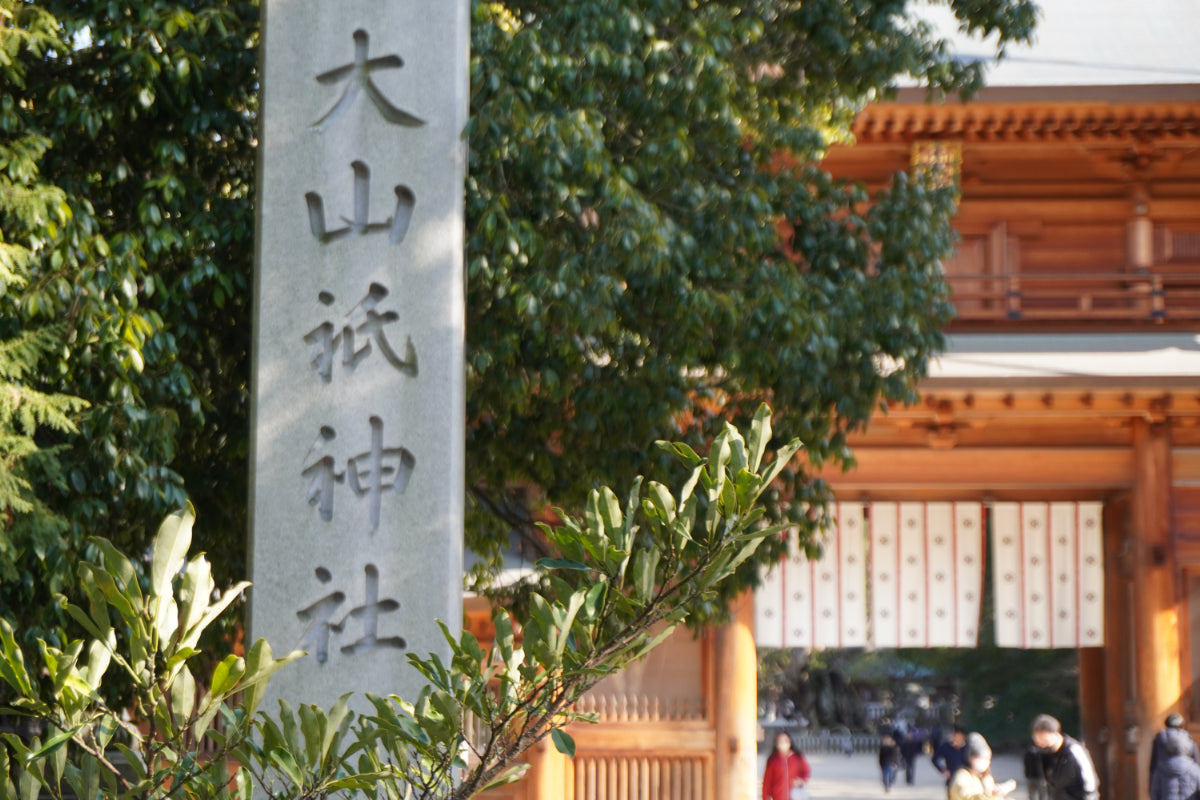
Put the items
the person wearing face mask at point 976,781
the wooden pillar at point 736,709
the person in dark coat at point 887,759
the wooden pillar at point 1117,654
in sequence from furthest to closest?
the person in dark coat at point 887,759
the wooden pillar at point 1117,654
the wooden pillar at point 736,709
the person wearing face mask at point 976,781

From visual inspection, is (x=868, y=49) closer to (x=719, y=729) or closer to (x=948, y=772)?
(x=719, y=729)

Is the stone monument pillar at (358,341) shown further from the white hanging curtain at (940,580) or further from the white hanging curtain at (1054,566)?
the white hanging curtain at (1054,566)

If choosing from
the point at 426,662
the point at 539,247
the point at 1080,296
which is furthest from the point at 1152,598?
the point at 426,662

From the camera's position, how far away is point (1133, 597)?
9500 mm

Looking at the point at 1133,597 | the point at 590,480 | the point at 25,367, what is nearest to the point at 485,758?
the point at 25,367

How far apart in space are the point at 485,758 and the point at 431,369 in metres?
2.78

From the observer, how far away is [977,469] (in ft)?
32.4

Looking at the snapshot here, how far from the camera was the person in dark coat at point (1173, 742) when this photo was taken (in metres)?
8.38

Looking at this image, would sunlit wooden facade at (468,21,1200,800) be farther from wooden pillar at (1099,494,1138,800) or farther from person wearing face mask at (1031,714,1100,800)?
person wearing face mask at (1031,714,1100,800)

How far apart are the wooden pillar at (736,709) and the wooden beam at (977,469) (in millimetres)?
1404

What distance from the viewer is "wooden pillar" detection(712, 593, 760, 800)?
29.3ft

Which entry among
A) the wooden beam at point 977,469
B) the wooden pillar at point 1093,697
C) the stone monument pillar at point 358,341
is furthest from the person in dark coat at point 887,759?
the stone monument pillar at point 358,341

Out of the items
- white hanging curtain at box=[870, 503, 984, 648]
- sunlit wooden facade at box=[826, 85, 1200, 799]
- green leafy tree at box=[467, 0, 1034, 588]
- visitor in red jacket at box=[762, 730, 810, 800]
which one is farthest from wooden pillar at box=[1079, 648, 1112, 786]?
green leafy tree at box=[467, 0, 1034, 588]

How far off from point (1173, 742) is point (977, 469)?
2.33m
